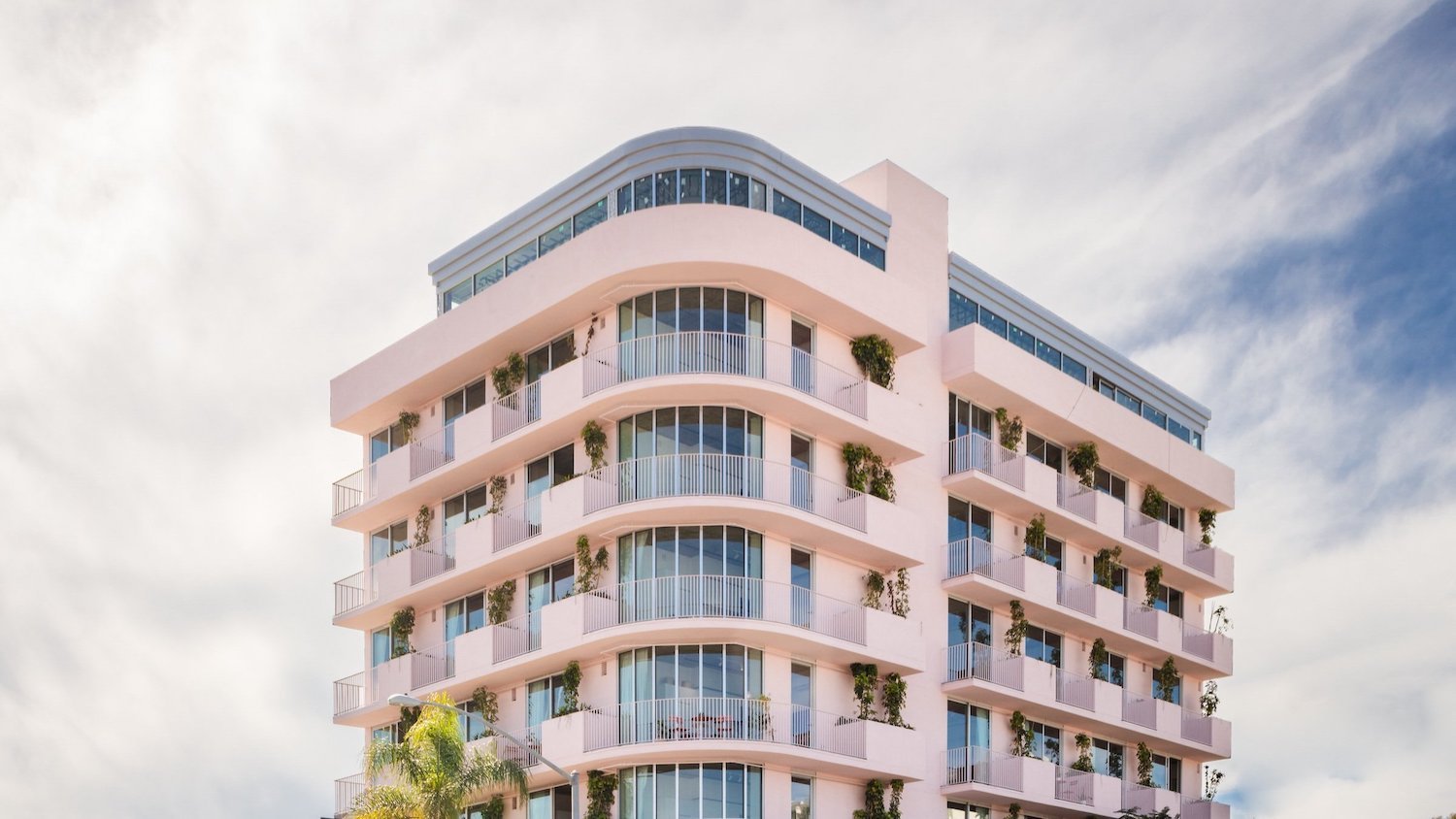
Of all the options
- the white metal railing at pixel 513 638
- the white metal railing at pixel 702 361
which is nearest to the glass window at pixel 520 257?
the white metal railing at pixel 702 361

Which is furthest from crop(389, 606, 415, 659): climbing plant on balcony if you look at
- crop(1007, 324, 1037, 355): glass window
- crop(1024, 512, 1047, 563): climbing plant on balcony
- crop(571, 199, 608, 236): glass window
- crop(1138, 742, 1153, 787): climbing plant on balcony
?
crop(1138, 742, 1153, 787): climbing plant on balcony

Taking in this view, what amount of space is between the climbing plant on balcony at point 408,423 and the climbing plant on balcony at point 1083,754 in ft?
68.6

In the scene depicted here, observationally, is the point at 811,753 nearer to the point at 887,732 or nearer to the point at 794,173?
the point at 887,732

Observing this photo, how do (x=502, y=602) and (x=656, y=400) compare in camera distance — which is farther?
(x=502, y=602)

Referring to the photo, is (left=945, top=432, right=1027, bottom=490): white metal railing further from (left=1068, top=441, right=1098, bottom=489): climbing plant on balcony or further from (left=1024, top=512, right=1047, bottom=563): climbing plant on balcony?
(left=1068, top=441, right=1098, bottom=489): climbing plant on balcony

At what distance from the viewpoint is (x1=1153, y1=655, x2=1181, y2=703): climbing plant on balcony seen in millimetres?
57531

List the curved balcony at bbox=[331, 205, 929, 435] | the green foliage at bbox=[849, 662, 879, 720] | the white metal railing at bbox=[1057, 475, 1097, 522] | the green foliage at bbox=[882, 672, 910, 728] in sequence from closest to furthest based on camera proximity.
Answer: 1. the curved balcony at bbox=[331, 205, 929, 435]
2. the green foliage at bbox=[849, 662, 879, 720]
3. the green foliage at bbox=[882, 672, 910, 728]
4. the white metal railing at bbox=[1057, 475, 1097, 522]

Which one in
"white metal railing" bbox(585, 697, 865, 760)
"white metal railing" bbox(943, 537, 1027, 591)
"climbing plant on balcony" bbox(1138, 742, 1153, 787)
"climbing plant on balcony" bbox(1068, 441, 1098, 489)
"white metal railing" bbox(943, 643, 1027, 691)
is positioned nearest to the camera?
"white metal railing" bbox(585, 697, 865, 760)

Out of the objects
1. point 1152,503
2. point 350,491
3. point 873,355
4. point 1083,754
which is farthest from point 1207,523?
point 350,491

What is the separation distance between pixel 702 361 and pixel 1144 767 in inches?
869

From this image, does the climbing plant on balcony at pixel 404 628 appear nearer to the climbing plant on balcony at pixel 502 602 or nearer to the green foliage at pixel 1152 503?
the climbing plant on balcony at pixel 502 602

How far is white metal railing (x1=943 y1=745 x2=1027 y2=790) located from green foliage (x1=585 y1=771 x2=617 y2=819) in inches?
382

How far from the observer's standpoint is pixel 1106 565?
55.2m

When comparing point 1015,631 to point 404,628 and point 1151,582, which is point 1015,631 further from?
point 404,628
